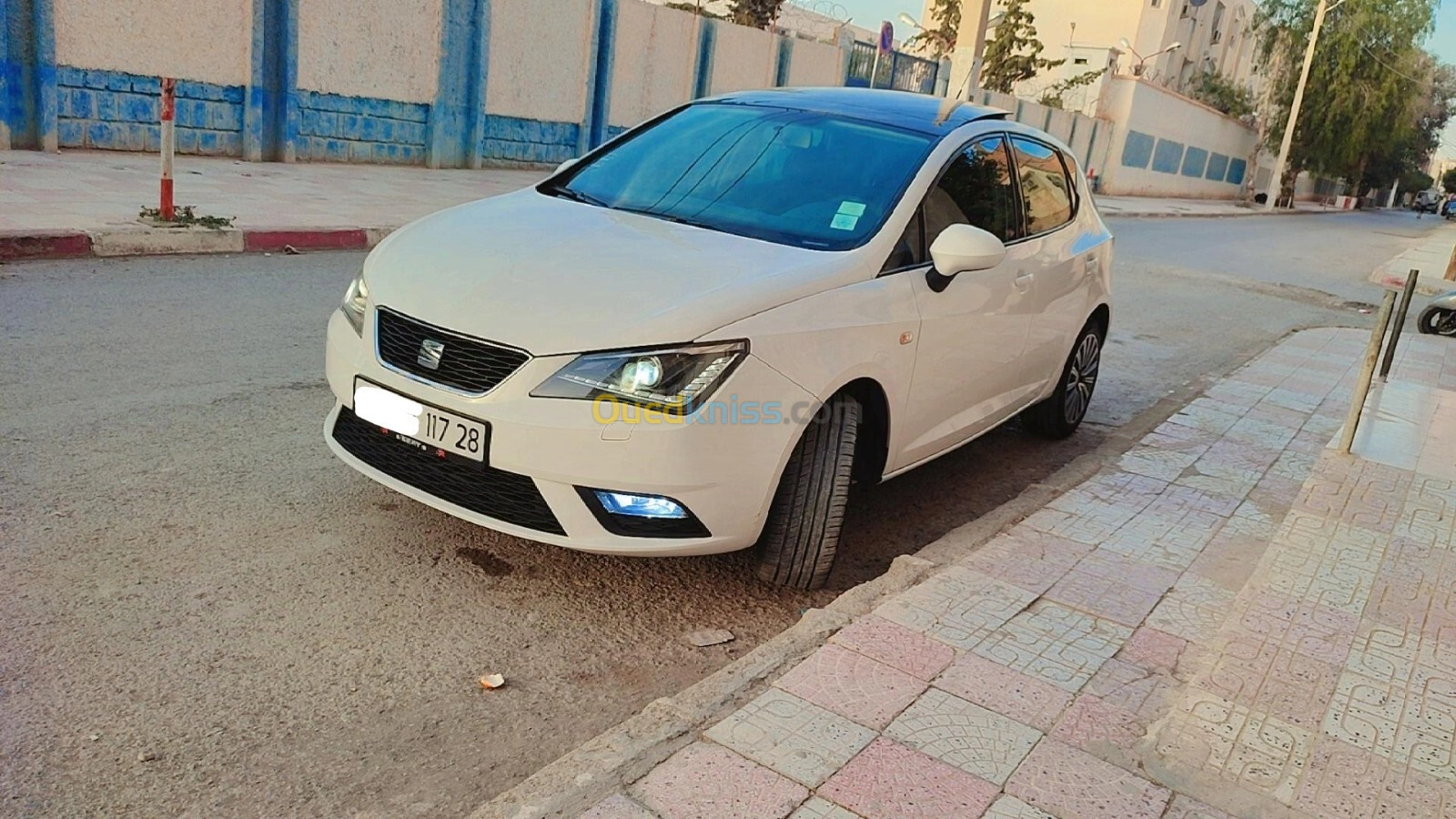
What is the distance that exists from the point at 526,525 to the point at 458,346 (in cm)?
57

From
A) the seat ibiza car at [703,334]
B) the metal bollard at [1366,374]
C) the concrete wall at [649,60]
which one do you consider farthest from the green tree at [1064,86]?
the seat ibiza car at [703,334]

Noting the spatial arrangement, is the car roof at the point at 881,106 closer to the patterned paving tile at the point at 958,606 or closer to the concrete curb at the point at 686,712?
the concrete curb at the point at 686,712

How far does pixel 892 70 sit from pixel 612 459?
27123 millimetres

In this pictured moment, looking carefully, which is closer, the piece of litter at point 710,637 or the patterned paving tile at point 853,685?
the patterned paving tile at point 853,685

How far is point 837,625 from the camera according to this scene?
3332 millimetres

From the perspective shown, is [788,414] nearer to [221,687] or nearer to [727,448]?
[727,448]

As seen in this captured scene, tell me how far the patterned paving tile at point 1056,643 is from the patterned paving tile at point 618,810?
1273mm

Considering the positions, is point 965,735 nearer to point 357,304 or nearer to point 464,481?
point 464,481

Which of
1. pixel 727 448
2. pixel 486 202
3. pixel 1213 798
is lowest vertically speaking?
pixel 1213 798

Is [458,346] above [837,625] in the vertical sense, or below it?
above

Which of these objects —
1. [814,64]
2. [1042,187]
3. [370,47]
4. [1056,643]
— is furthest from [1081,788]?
[814,64]

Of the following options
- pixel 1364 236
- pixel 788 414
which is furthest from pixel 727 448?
pixel 1364 236

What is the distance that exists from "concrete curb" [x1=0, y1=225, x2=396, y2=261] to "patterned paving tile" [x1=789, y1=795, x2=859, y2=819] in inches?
294

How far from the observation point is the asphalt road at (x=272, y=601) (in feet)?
8.61
